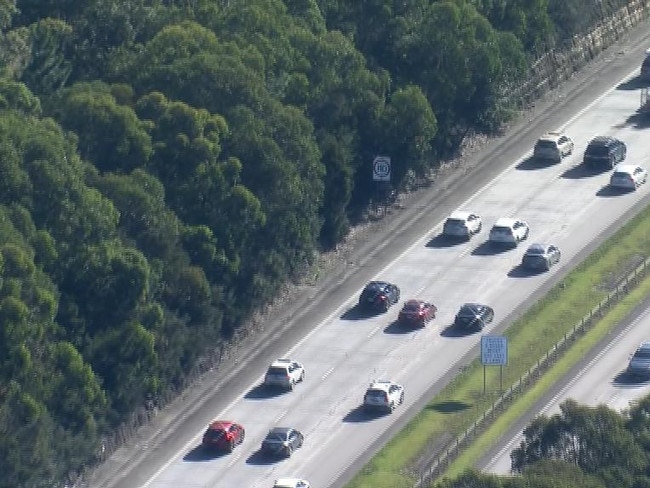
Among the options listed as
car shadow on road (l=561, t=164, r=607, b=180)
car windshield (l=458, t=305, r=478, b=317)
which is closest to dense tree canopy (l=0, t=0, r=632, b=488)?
car shadow on road (l=561, t=164, r=607, b=180)

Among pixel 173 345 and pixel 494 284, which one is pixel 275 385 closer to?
Result: pixel 173 345

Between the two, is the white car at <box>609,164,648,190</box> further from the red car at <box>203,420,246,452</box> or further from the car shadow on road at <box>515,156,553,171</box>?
the red car at <box>203,420,246,452</box>

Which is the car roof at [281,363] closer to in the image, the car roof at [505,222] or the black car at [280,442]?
the black car at [280,442]

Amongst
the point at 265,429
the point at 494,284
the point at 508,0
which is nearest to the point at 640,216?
the point at 494,284

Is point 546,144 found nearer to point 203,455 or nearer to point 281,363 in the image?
point 281,363

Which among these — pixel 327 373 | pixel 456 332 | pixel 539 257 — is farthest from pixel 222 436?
pixel 539 257

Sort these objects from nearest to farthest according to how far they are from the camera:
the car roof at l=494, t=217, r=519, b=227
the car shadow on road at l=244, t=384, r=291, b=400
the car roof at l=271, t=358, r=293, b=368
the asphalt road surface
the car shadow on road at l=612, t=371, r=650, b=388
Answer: the asphalt road surface
the car shadow on road at l=612, t=371, r=650, b=388
the car shadow on road at l=244, t=384, r=291, b=400
the car roof at l=271, t=358, r=293, b=368
the car roof at l=494, t=217, r=519, b=227
